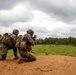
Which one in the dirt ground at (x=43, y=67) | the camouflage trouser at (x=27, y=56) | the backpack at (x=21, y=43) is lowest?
the dirt ground at (x=43, y=67)

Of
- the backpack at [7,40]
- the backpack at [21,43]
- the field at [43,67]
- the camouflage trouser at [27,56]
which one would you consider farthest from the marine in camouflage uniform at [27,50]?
the backpack at [7,40]

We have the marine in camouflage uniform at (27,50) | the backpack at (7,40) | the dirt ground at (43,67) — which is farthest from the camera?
the backpack at (7,40)

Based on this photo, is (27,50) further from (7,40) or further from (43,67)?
(43,67)

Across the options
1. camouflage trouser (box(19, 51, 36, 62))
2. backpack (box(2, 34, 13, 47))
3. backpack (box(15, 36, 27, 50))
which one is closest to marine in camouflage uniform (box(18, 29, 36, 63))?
camouflage trouser (box(19, 51, 36, 62))

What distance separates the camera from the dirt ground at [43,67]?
11.9 m

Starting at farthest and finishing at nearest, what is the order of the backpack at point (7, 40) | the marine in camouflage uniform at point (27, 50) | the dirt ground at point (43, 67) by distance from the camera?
the backpack at point (7, 40)
the marine in camouflage uniform at point (27, 50)
the dirt ground at point (43, 67)

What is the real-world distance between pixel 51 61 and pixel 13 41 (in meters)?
2.90

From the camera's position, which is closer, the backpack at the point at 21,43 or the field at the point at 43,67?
the field at the point at 43,67

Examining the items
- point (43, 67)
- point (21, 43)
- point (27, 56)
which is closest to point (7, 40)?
point (21, 43)

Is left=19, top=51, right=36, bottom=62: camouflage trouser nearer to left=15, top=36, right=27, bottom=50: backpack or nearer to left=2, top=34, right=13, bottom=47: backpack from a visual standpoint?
left=15, top=36, right=27, bottom=50: backpack

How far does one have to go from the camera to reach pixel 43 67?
40.6 ft

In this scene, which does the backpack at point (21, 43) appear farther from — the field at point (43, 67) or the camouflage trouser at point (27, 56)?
the field at point (43, 67)

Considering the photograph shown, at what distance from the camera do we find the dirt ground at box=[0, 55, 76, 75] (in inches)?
467

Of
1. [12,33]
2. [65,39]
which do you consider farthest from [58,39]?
[12,33]
